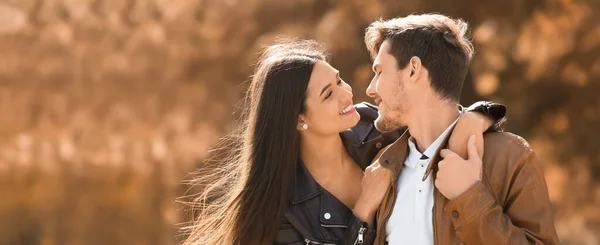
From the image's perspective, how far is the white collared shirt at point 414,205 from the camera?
2.61 metres

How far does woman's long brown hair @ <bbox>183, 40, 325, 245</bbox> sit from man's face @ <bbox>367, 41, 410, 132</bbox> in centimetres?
46

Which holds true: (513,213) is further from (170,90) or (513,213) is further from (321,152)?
(170,90)

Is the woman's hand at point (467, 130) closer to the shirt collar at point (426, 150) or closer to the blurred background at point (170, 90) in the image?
the shirt collar at point (426, 150)

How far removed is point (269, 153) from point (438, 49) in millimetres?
812

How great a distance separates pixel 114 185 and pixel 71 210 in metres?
0.44

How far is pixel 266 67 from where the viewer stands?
10.7ft

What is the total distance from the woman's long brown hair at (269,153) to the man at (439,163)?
39 cm

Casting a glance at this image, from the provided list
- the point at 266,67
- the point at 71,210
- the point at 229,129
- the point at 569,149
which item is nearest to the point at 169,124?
the point at 229,129

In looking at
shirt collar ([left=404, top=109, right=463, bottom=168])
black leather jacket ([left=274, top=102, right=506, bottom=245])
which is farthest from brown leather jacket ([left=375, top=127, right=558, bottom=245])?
black leather jacket ([left=274, top=102, right=506, bottom=245])

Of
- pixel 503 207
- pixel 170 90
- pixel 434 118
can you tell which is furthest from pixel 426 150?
pixel 170 90

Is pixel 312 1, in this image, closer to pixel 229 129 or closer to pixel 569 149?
pixel 229 129

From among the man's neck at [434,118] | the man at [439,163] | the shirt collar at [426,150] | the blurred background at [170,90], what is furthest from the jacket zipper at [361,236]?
the blurred background at [170,90]

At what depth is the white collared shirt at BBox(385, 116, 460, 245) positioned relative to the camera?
103 inches

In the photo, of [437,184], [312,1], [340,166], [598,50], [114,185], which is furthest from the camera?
[114,185]
